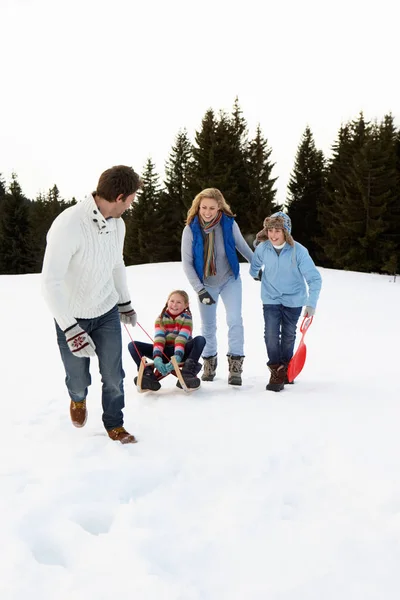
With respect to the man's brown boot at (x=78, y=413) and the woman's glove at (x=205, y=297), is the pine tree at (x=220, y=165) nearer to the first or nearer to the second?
the woman's glove at (x=205, y=297)

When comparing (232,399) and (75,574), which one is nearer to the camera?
(75,574)

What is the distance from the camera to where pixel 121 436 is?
3375mm

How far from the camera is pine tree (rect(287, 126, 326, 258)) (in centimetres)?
3291

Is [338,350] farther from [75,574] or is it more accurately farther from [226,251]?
[75,574]

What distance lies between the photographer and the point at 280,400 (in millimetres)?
4516

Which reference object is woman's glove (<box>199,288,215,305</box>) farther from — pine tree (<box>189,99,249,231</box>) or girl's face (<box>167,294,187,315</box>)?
pine tree (<box>189,99,249,231</box>)

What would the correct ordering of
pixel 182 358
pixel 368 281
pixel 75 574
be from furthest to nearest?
pixel 368 281 → pixel 182 358 → pixel 75 574

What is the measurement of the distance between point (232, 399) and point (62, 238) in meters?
2.33

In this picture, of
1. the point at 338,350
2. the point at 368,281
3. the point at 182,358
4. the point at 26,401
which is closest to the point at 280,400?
the point at 182,358

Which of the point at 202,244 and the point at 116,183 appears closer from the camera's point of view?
the point at 116,183

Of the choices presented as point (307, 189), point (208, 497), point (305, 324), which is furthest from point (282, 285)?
point (307, 189)

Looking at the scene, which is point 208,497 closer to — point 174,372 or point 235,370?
point 174,372

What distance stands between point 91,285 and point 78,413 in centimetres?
103

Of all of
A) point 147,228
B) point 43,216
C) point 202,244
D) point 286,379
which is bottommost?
point 286,379
